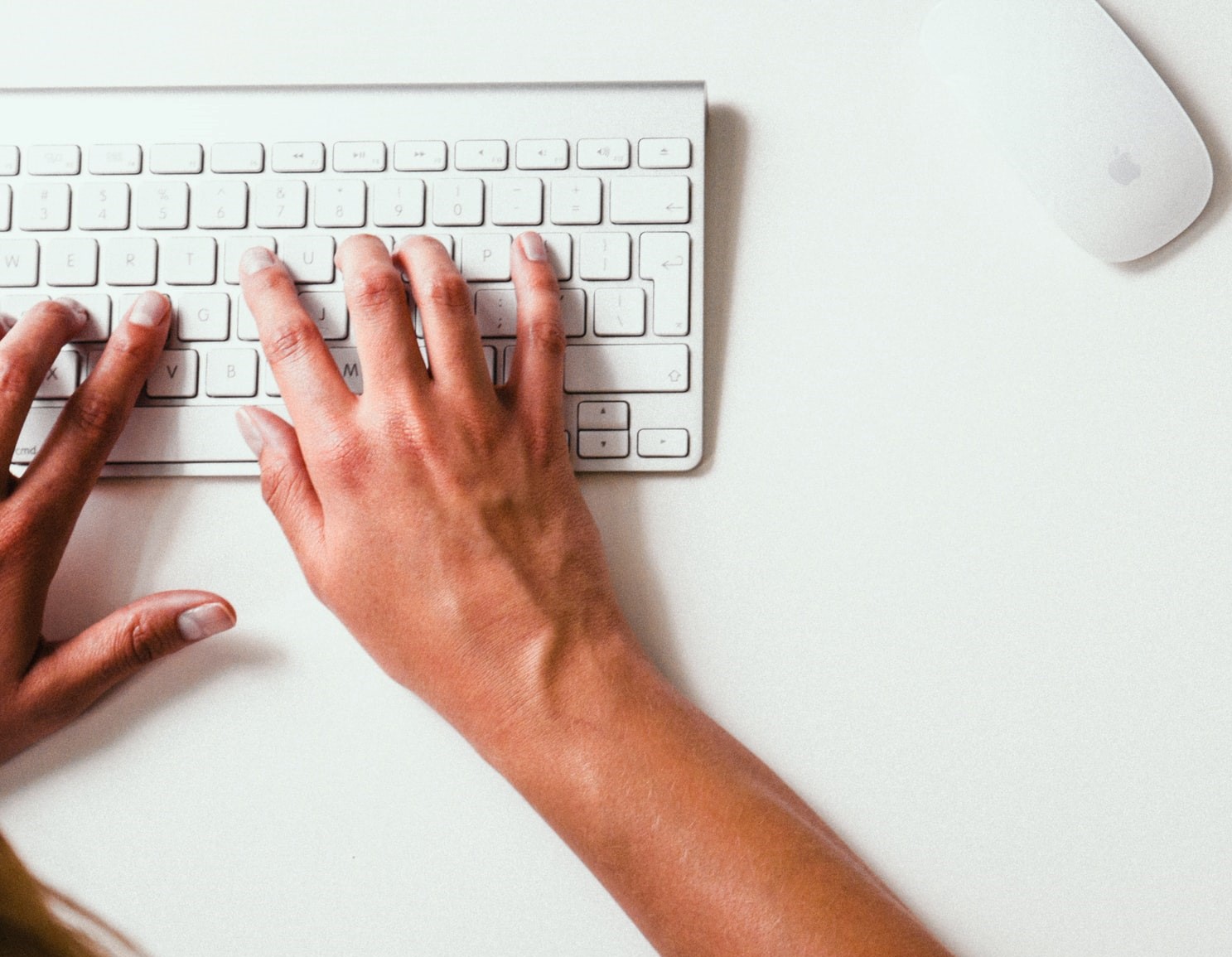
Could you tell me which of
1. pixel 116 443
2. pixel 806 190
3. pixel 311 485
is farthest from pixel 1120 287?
pixel 116 443

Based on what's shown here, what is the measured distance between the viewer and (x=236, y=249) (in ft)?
1.72

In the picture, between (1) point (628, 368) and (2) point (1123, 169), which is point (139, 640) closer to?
(1) point (628, 368)

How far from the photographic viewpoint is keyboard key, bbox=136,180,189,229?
0.53 m

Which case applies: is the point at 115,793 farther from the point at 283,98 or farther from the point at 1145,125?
the point at 1145,125

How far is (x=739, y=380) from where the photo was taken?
0.54 m

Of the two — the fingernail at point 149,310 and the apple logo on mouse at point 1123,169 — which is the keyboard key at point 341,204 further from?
the apple logo on mouse at point 1123,169

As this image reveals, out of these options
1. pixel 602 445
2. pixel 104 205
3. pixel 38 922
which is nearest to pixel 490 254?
pixel 602 445

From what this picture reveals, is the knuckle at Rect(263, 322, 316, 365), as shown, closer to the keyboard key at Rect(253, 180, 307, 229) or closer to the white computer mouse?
the keyboard key at Rect(253, 180, 307, 229)

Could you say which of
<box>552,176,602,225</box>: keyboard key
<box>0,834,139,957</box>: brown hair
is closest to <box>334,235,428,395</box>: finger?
<box>552,176,602,225</box>: keyboard key

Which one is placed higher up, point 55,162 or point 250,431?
point 55,162

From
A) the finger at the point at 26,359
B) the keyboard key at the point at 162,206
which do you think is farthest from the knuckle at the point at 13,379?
the keyboard key at the point at 162,206

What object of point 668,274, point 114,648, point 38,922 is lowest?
point 38,922

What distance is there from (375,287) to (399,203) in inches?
2.6

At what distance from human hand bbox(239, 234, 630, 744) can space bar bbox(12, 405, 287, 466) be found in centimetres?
2
